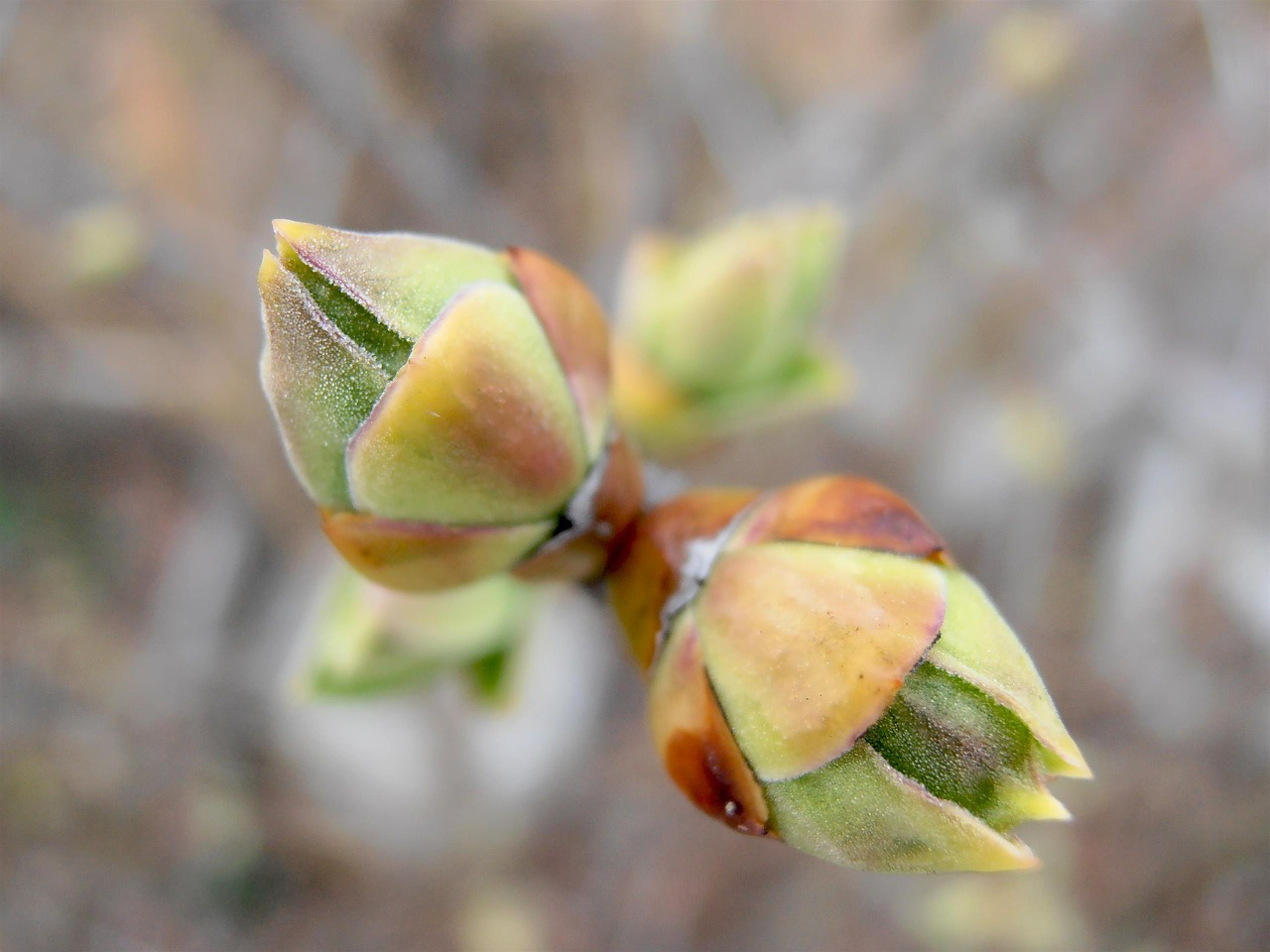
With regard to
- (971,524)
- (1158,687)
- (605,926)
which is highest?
(971,524)

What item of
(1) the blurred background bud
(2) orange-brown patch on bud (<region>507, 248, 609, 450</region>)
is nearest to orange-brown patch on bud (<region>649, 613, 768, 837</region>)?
(2) orange-brown patch on bud (<region>507, 248, 609, 450</region>)

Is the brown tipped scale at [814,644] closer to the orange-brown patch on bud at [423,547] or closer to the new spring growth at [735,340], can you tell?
the orange-brown patch on bud at [423,547]

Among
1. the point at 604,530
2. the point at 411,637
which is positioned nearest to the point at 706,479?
the point at 411,637

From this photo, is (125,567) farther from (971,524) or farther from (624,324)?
(971,524)

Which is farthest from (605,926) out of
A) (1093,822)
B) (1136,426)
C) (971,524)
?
(1136,426)

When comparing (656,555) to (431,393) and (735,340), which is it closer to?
(431,393)

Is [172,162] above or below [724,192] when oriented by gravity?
above
